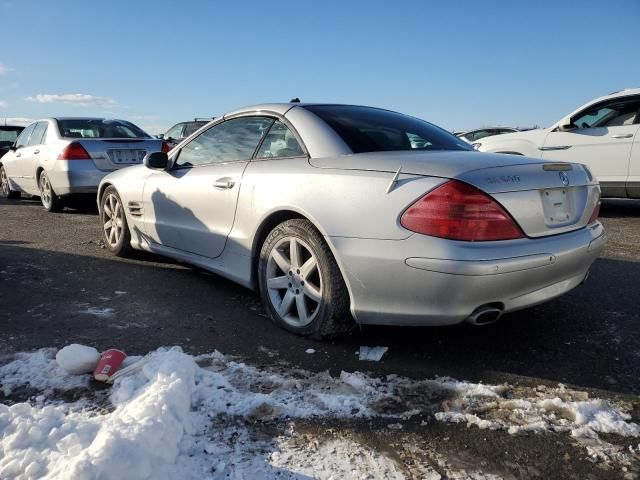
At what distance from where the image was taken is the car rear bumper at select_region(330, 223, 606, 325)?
2469 mm

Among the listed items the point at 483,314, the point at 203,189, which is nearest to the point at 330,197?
the point at 483,314

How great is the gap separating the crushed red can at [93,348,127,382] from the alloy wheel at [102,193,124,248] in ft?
8.49

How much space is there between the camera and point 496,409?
2324mm

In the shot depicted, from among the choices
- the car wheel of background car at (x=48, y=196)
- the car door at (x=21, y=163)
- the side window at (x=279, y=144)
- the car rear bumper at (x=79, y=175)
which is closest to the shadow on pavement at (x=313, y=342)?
the side window at (x=279, y=144)

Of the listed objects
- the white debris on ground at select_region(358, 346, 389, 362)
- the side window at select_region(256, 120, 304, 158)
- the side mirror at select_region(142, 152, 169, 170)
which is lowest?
the white debris on ground at select_region(358, 346, 389, 362)

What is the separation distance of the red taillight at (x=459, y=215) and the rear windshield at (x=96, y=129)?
6.64 m

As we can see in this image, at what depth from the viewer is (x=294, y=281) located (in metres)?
3.12

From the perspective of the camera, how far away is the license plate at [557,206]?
275 cm

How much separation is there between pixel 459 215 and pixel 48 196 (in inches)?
293

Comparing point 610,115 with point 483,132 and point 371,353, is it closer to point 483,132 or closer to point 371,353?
point 371,353

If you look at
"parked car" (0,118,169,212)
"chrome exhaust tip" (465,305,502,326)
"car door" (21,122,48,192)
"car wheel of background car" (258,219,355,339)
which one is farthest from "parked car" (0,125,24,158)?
"chrome exhaust tip" (465,305,502,326)

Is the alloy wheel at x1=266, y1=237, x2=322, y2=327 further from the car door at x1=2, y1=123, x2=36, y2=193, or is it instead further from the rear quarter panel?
the car door at x1=2, y1=123, x2=36, y2=193

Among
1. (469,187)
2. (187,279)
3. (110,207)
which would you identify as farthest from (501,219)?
(110,207)

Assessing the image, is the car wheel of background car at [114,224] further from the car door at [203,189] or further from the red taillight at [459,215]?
the red taillight at [459,215]
